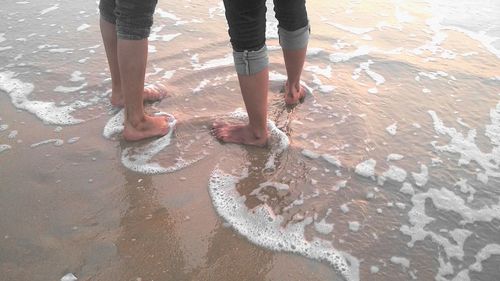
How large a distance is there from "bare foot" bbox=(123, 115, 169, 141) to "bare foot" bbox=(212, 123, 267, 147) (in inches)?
12.0

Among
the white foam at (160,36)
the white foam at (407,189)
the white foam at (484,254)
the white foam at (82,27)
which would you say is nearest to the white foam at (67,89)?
the white foam at (160,36)

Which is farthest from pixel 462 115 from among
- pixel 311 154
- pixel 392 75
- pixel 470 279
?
pixel 470 279

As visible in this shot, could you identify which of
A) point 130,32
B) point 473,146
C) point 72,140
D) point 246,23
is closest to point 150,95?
point 72,140

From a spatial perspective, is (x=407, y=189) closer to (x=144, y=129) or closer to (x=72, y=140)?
(x=144, y=129)

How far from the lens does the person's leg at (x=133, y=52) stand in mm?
1864

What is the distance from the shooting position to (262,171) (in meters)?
1.98

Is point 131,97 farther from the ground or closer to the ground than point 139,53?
closer to the ground

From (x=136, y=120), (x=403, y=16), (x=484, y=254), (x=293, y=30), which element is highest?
(x=293, y=30)

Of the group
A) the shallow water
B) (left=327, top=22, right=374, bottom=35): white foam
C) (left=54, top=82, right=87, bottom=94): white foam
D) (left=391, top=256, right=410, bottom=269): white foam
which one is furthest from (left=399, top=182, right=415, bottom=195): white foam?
(left=54, top=82, right=87, bottom=94): white foam

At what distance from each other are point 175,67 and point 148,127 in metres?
0.91

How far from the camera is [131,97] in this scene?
6.71ft

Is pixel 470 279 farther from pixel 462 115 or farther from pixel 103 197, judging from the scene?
pixel 103 197

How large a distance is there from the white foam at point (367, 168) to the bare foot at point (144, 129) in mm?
1065

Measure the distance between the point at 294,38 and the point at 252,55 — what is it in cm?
48
